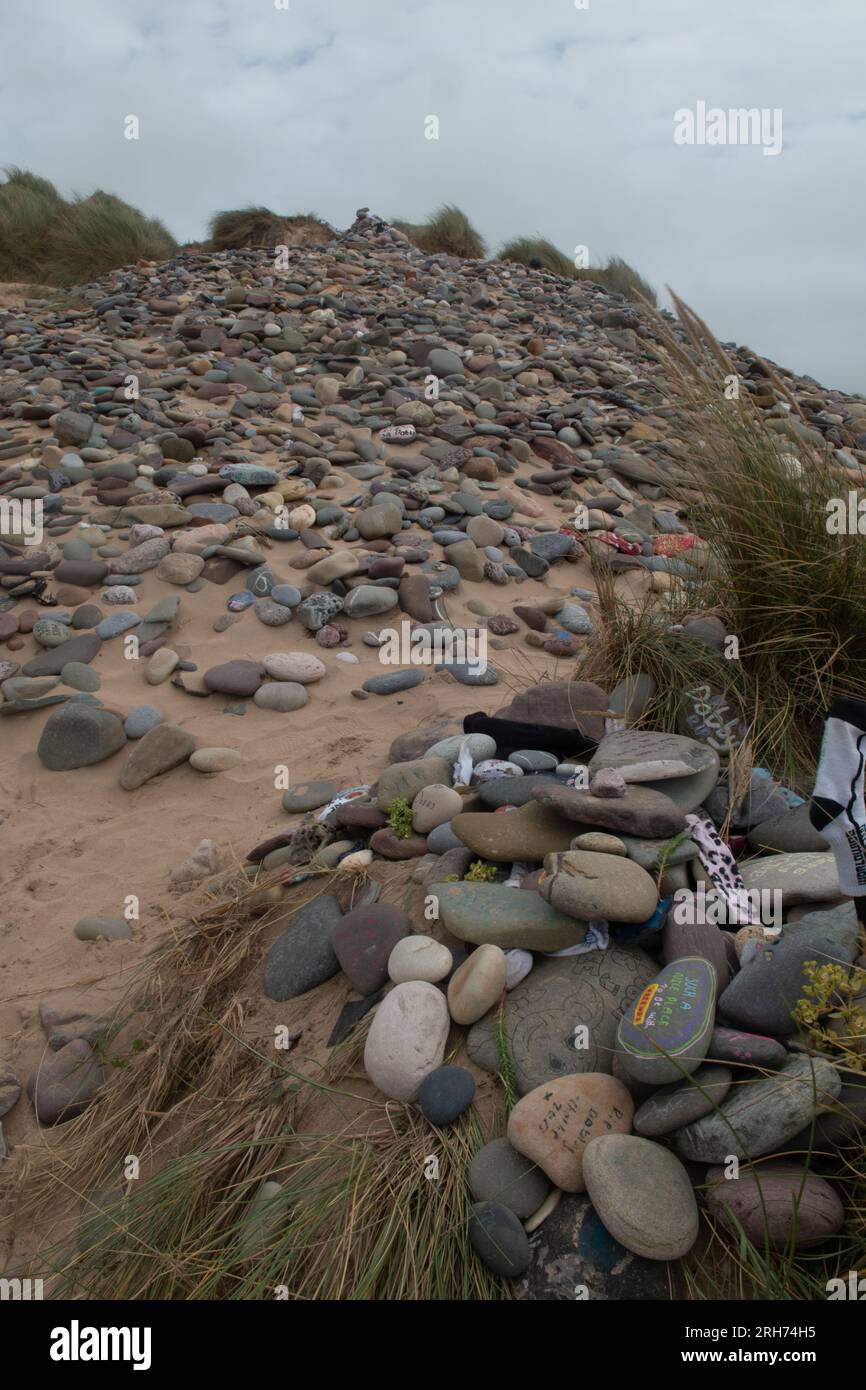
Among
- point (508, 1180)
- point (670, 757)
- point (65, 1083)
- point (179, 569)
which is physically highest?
point (179, 569)

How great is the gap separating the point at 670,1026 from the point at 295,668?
9.29 feet

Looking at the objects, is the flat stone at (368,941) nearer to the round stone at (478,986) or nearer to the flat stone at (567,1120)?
the round stone at (478,986)

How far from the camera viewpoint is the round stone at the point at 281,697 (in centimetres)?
412

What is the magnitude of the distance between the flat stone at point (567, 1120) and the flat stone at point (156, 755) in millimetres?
2405

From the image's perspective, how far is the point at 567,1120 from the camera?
1770mm

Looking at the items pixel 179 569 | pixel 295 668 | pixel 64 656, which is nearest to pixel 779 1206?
pixel 295 668

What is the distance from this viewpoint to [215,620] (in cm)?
472

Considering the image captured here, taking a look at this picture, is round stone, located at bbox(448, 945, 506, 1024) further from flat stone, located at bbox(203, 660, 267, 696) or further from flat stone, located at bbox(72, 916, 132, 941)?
flat stone, located at bbox(203, 660, 267, 696)

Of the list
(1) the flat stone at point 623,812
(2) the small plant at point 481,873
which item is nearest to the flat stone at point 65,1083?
(2) the small plant at point 481,873

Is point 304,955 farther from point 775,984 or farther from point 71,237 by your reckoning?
point 71,237

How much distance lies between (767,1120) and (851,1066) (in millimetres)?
196

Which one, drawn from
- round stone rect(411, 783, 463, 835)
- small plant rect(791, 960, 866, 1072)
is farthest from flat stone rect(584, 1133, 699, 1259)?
round stone rect(411, 783, 463, 835)

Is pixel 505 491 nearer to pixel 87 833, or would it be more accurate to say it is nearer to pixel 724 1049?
pixel 87 833

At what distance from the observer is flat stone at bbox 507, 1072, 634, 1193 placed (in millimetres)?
1724
